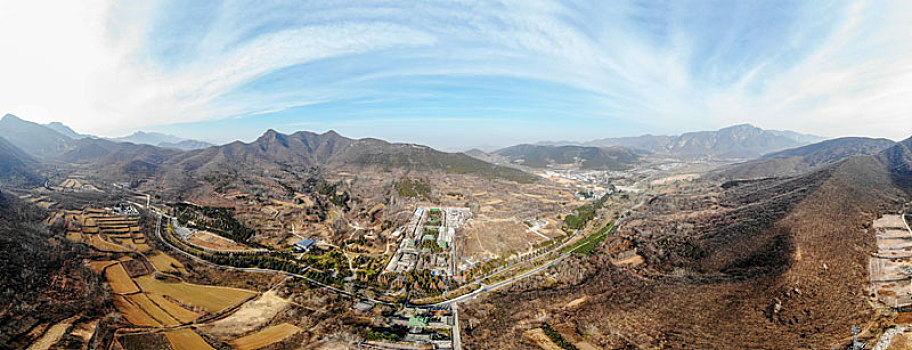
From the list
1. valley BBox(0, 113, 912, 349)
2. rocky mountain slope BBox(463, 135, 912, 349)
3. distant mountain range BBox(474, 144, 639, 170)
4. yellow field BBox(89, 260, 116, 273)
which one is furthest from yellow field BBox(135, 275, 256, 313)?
distant mountain range BBox(474, 144, 639, 170)

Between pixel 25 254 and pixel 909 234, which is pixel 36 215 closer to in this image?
pixel 25 254

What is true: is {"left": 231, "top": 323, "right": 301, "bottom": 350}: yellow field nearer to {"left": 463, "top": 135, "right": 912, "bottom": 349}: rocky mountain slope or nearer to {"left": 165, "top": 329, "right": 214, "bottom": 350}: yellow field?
{"left": 165, "top": 329, "right": 214, "bottom": 350}: yellow field

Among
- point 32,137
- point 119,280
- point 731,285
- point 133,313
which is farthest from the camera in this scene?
point 32,137

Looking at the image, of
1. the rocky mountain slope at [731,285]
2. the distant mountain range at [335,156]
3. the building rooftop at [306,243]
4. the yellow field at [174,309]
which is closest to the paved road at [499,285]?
the rocky mountain slope at [731,285]

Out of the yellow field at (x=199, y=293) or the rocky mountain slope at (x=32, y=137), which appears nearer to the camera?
the yellow field at (x=199, y=293)

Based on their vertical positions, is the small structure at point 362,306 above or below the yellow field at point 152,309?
below

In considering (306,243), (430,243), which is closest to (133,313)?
(306,243)

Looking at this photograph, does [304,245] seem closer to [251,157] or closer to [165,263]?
[165,263]

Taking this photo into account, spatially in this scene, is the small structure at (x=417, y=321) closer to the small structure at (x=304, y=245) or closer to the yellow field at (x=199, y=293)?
the yellow field at (x=199, y=293)
